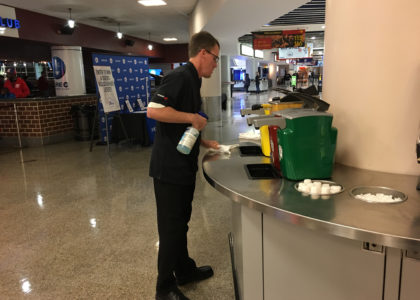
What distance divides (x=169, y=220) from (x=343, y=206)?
105 cm

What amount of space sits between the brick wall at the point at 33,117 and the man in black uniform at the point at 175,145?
6.70 m

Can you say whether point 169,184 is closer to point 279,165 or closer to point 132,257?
point 279,165

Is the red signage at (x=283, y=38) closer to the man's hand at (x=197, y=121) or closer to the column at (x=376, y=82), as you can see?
the column at (x=376, y=82)

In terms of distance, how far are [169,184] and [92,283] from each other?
3.65 feet

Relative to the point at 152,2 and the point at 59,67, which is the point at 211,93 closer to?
the point at 152,2

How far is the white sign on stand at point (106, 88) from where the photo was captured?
657 centimetres

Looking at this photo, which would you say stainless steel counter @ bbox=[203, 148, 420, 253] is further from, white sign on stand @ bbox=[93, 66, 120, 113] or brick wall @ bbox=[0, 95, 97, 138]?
brick wall @ bbox=[0, 95, 97, 138]

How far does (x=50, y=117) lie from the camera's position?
7758 millimetres

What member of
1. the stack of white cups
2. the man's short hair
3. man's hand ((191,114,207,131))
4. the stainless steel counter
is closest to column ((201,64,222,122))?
the man's short hair

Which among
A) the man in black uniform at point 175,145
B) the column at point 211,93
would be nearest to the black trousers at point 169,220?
the man in black uniform at point 175,145

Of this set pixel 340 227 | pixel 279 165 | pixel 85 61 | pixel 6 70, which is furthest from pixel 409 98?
pixel 6 70

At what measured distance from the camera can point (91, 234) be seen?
3154 millimetres

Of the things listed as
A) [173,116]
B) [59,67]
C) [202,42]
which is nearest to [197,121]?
[173,116]

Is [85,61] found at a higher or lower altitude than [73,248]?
higher
